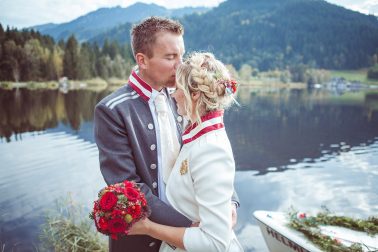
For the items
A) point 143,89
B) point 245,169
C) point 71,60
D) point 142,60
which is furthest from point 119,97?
point 71,60

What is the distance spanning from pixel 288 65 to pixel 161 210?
164830mm

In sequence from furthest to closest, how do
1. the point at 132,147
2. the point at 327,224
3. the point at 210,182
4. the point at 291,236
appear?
the point at 327,224 < the point at 291,236 < the point at 132,147 < the point at 210,182

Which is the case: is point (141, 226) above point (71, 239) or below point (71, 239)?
above

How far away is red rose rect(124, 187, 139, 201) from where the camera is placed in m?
2.21

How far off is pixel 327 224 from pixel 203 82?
5.50 meters

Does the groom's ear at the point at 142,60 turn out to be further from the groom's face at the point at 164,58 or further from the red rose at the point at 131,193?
the red rose at the point at 131,193

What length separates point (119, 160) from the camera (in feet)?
8.30

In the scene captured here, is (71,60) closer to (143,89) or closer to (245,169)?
(245,169)

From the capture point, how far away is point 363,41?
507 feet

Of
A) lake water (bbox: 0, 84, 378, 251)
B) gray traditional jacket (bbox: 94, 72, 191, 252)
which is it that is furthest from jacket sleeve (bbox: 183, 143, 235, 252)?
lake water (bbox: 0, 84, 378, 251)

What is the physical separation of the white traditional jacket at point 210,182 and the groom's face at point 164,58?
0.63 metres

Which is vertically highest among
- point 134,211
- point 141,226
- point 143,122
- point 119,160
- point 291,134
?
point 143,122

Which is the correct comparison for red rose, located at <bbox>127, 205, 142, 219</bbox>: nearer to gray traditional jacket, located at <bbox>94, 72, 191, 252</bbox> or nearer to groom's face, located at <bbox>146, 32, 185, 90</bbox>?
gray traditional jacket, located at <bbox>94, 72, 191, 252</bbox>

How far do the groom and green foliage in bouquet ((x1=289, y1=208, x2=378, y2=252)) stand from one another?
3941mm
